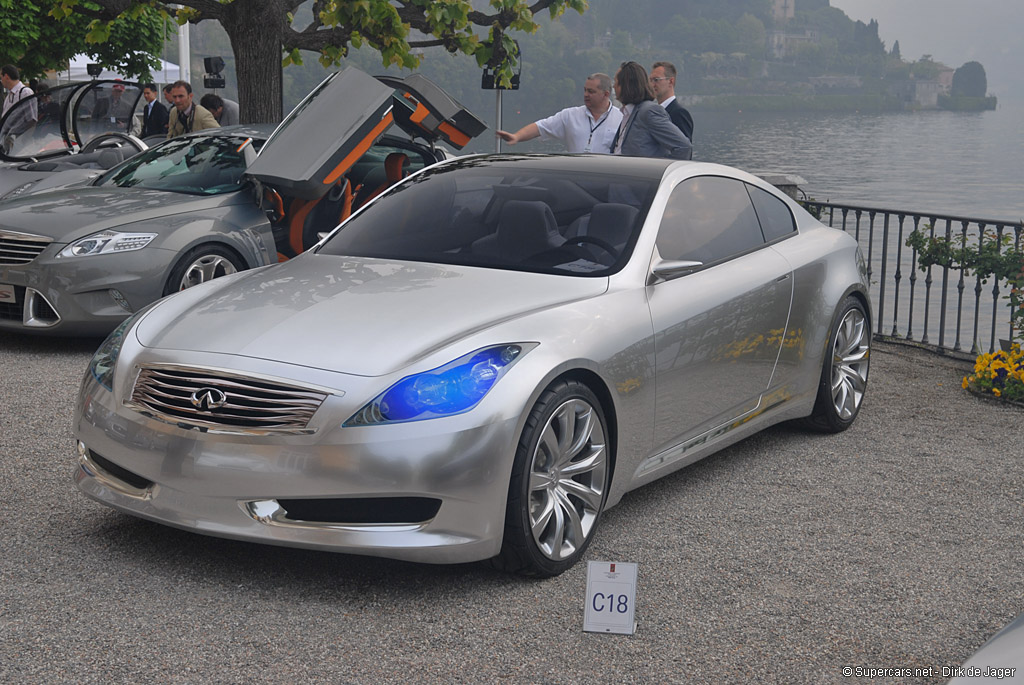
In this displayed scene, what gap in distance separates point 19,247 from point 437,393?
526cm

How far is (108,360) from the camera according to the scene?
14.4 feet

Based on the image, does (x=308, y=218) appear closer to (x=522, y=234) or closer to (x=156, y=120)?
(x=522, y=234)

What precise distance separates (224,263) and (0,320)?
1.55 metres

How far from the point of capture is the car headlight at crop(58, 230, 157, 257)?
26.1ft

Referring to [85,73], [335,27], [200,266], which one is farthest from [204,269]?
[85,73]

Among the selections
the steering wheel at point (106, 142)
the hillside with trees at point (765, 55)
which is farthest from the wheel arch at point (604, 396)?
the hillside with trees at point (765, 55)

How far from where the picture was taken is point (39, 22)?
31.6 meters

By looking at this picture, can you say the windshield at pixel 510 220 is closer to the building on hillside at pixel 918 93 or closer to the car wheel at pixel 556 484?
the car wheel at pixel 556 484

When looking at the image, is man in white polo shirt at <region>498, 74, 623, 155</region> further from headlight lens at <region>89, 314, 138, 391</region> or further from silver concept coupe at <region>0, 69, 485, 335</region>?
headlight lens at <region>89, 314, 138, 391</region>

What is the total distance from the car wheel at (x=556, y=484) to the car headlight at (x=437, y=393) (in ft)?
0.72

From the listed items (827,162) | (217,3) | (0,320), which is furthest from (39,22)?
(827,162)

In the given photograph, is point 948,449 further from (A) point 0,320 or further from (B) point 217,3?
(B) point 217,3

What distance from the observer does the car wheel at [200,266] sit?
818 centimetres

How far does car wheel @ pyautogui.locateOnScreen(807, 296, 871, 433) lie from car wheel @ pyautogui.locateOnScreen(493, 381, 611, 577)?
86.4 inches
